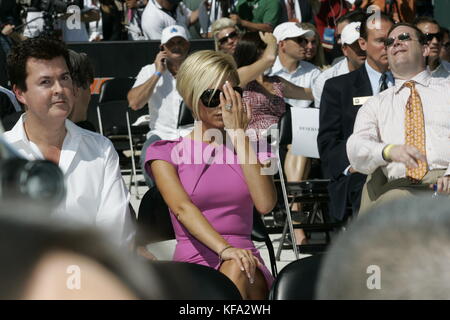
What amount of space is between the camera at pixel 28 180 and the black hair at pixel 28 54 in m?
3.00

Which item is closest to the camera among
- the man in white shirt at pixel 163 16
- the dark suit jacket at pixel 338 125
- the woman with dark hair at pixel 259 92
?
the dark suit jacket at pixel 338 125

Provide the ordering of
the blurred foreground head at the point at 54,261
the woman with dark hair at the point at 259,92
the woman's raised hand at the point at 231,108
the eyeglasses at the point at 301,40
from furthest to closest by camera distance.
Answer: the eyeglasses at the point at 301,40, the woman with dark hair at the point at 259,92, the woman's raised hand at the point at 231,108, the blurred foreground head at the point at 54,261

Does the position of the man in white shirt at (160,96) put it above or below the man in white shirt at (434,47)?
below

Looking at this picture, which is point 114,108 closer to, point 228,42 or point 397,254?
point 228,42

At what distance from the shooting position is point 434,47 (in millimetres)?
6695

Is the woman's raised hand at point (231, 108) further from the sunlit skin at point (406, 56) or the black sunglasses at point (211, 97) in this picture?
the sunlit skin at point (406, 56)

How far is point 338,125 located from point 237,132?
1639mm

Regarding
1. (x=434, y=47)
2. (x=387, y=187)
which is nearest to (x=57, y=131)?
(x=387, y=187)

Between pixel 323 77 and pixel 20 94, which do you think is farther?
pixel 323 77

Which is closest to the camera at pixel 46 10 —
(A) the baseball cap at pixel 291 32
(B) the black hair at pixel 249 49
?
(A) the baseball cap at pixel 291 32

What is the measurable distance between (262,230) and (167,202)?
0.60m

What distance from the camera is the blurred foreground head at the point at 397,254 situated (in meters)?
0.53
